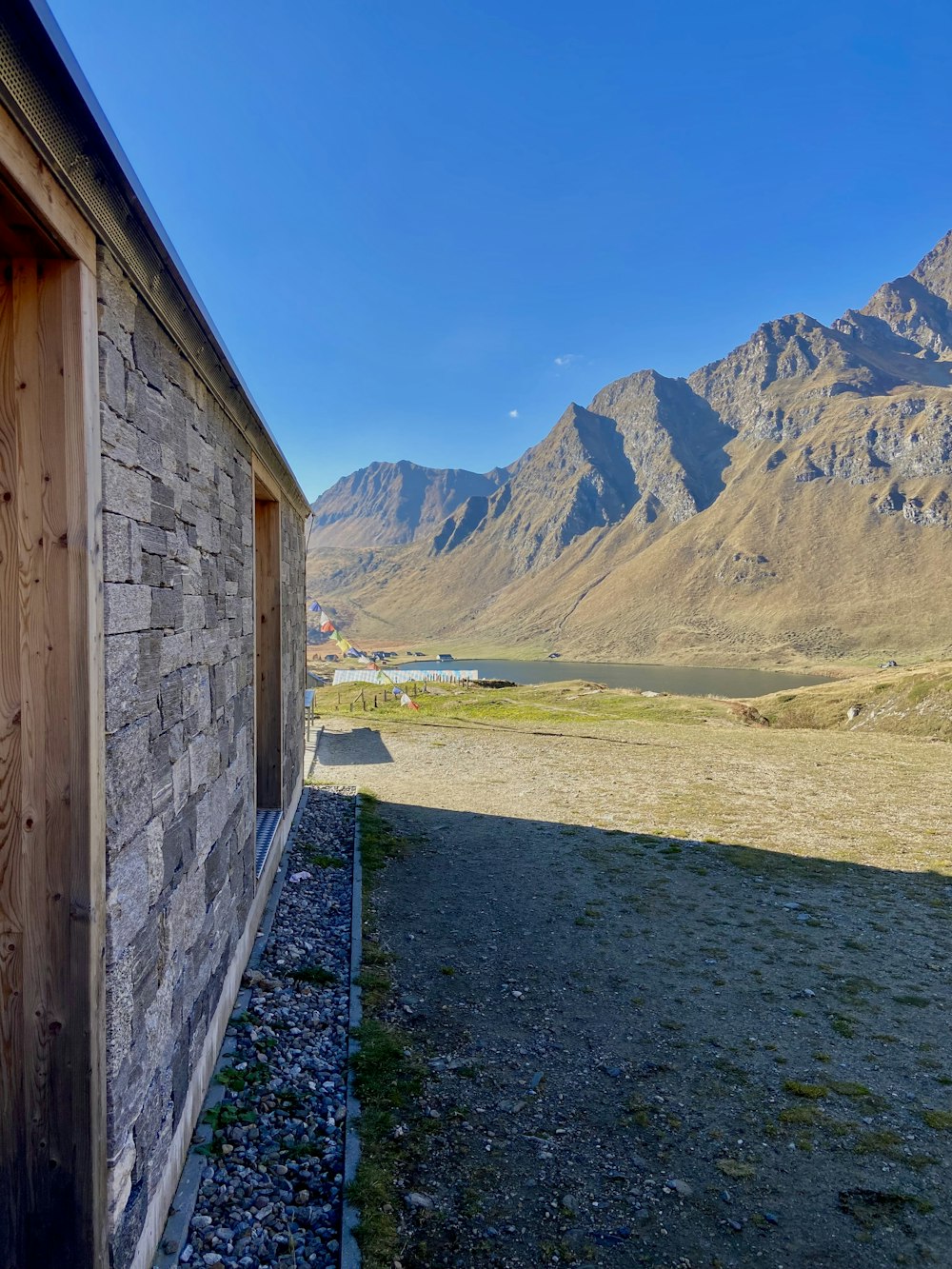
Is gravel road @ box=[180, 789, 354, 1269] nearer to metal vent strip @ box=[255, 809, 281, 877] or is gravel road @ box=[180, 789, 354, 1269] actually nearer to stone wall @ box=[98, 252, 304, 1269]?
stone wall @ box=[98, 252, 304, 1269]

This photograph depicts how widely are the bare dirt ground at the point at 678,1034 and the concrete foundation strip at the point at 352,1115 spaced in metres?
0.25

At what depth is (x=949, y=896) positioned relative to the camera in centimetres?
739

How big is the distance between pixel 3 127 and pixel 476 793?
11.7 meters

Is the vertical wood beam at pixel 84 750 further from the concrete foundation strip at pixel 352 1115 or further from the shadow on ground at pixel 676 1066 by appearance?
the shadow on ground at pixel 676 1066

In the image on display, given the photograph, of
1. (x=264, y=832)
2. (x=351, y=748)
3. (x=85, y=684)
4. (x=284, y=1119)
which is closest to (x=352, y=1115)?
(x=284, y=1119)

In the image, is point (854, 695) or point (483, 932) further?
point (854, 695)

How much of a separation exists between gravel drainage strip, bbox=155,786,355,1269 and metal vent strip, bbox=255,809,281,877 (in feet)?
1.75

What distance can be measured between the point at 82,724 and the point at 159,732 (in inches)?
34.7

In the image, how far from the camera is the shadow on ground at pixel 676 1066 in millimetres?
3107

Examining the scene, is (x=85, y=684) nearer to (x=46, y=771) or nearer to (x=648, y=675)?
(x=46, y=771)

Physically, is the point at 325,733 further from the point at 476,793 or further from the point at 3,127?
the point at 3,127

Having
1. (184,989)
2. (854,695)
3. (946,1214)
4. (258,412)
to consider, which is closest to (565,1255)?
(946,1214)

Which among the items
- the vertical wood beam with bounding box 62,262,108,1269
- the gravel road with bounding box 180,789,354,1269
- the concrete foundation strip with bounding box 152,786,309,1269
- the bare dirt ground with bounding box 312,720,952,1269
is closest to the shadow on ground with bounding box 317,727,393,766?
the bare dirt ground with bounding box 312,720,952,1269

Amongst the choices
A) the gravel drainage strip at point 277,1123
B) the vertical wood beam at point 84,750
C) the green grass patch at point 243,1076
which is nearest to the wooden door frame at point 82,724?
the vertical wood beam at point 84,750
